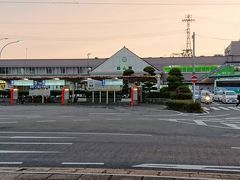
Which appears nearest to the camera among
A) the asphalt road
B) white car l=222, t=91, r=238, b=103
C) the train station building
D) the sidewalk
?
the sidewalk

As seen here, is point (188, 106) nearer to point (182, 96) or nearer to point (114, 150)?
point (182, 96)

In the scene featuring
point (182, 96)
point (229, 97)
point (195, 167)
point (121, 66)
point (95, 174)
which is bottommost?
point (195, 167)

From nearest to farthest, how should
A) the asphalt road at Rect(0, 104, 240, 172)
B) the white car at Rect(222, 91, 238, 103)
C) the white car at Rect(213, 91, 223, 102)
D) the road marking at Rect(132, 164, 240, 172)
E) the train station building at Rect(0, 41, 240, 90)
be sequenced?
the road marking at Rect(132, 164, 240, 172), the asphalt road at Rect(0, 104, 240, 172), the white car at Rect(222, 91, 238, 103), the white car at Rect(213, 91, 223, 102), the train station building at Rect(0, 41, 240, 90)

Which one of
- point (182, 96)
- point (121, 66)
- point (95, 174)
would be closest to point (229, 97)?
point (182, 96)

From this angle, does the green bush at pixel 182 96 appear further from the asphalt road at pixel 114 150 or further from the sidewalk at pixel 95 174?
the sidewalk at pixel 95 174

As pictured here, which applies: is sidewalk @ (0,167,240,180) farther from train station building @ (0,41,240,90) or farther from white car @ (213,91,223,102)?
train station building @ (0,41,240,90)

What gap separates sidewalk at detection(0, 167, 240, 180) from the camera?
348 inches

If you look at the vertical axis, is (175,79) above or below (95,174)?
above

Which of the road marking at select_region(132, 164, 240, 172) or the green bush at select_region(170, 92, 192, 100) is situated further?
the green bush at select_region(170, 92, 192, 100)

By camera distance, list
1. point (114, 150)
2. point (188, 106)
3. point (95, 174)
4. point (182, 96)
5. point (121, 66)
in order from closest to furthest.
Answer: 1. point (95, 174)
2. point (114, 150)
3. point (188, 106)
4. point (182, 96)
5. point (121, 66)

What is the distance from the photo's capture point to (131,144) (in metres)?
15.3

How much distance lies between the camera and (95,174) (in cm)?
931

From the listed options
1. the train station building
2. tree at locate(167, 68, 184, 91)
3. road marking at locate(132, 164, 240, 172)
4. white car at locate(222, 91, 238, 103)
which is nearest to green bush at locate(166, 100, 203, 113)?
tree at locate(167, 68, 184, 91)

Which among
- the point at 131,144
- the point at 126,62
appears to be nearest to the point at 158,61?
the point at 126,62
